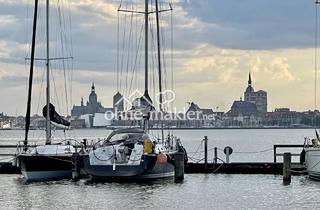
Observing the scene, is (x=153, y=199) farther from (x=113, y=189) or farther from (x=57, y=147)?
(x=57, y=147)

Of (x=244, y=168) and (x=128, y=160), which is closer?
(x=128, y=160)

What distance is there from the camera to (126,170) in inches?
1604

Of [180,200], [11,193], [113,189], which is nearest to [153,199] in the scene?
[180,200]

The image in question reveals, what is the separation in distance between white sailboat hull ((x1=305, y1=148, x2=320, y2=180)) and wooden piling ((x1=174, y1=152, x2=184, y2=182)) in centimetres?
690

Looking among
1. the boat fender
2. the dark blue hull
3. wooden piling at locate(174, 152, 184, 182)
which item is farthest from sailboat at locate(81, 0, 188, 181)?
the boat fender

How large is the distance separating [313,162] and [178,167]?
7.29m

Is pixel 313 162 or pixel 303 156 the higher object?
pixel 303 156

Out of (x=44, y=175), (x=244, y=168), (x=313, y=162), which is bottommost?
(x=44, y=175)

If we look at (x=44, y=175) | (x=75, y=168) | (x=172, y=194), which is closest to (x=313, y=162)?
(x=172, y=194)

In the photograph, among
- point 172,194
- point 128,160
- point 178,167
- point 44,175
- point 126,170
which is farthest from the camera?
point 44,175

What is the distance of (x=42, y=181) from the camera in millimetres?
44156

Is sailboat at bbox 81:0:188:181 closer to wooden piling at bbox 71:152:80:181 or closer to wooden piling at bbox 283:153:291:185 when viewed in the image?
wooden piling at bbox 71:152:80:181

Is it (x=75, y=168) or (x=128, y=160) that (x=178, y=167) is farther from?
(x=75, y=168)

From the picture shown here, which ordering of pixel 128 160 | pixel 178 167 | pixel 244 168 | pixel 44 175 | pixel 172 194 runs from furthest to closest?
pixel 244 168
pixel 44 175
pixel 178 167
pixel 128 160
pixel 172 194
